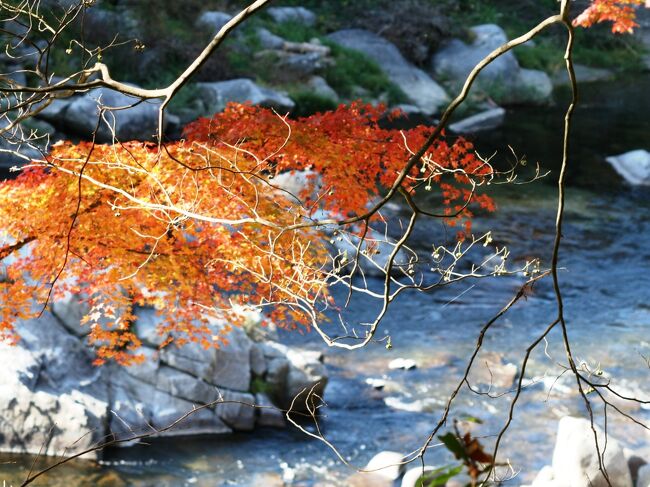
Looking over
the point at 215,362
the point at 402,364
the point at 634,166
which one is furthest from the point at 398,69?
the point at 215,362

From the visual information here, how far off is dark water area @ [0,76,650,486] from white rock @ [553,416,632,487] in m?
0.57

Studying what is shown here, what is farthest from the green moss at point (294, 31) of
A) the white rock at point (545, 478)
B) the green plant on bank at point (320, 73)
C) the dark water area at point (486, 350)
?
the white rock at point (545, 478)

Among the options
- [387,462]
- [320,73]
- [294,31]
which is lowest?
[387,462]

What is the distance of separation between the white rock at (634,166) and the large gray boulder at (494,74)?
693 cm

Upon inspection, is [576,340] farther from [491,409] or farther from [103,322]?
[103,322]

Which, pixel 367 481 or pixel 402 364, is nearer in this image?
pixel 367 481

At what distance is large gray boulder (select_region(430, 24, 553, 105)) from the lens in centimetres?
2584

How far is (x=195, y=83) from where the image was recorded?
20.8m

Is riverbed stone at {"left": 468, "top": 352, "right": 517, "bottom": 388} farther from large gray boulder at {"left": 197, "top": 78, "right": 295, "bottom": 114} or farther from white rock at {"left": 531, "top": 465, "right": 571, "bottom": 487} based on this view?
large gray boulder at {"left": 197, "top": 78, "right": 295, "bottom": 114}

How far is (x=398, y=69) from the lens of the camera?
25531 mm

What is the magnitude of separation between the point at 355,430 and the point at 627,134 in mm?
15576

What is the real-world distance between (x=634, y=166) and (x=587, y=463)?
12.5 m

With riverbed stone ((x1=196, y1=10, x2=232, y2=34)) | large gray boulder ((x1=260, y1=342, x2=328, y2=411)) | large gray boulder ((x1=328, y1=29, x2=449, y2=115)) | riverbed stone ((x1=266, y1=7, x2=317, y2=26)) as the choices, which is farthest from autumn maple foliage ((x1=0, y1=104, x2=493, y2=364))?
riverbed stone ((x1=266, y1=7, x2=317, y2=26))

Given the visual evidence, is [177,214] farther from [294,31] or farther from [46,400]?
[294,31]
